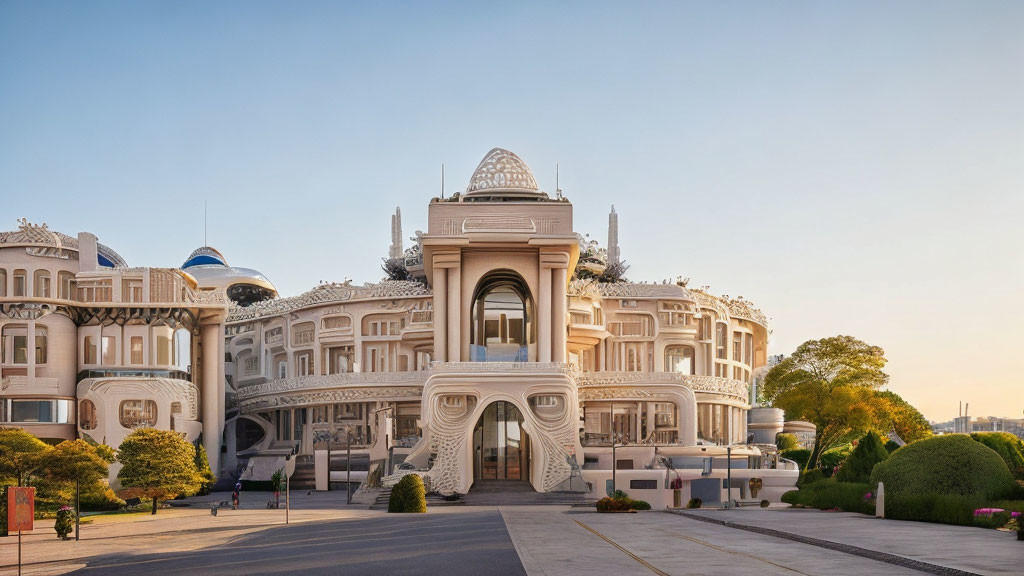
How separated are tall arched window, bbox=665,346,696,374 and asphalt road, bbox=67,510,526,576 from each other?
53.9 metres

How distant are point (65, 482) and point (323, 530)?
710 inches

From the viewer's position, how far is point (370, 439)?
83.1m

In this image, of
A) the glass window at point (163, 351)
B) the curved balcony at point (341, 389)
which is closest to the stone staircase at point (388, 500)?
the curved balcony at point (341, 389)

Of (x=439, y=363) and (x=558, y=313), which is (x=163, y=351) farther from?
(x=558, y=313)

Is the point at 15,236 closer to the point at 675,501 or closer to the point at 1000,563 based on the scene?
the point at 675,501

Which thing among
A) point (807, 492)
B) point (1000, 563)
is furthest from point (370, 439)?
point (1000, 563)

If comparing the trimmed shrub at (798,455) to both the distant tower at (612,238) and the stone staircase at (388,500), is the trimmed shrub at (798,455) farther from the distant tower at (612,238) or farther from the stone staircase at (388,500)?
the stone staircase at (388,500)

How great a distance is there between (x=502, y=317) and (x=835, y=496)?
36.0 metres

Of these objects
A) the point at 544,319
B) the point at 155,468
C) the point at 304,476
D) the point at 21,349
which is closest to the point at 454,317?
the point at 544,319

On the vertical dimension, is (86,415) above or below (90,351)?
below

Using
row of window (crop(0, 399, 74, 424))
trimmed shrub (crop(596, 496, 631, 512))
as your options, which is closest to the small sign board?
trimmed shrub (crop(596, 496, 631, 512))

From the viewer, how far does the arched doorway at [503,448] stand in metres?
69.0

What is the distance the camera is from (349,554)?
91.4 feet

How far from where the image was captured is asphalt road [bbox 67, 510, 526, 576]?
24.5m
